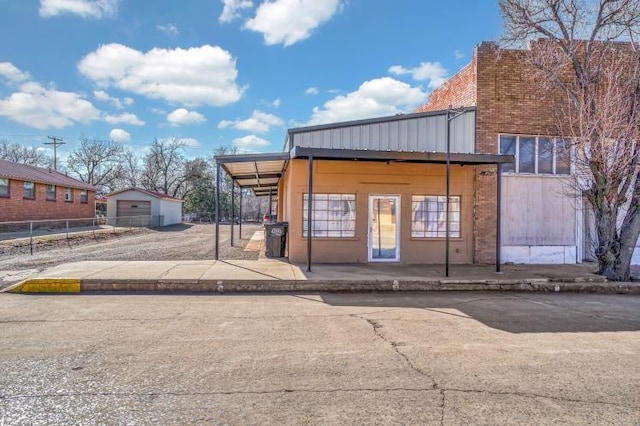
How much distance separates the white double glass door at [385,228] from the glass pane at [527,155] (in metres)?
4.20

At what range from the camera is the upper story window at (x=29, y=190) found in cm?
2648

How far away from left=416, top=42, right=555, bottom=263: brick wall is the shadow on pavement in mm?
3769

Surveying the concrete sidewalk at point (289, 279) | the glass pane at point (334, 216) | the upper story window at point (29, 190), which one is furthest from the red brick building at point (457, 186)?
the upper story window at point (29, 190)

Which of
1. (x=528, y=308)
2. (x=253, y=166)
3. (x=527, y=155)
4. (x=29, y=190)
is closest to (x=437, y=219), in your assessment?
(x=527, y=155)

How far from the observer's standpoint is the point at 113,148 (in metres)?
59.8

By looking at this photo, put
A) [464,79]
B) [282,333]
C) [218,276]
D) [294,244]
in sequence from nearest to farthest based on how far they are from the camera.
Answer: [282,333] → [218,276] → [294,244] → [464,79]

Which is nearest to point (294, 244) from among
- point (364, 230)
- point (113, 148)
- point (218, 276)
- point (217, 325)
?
point (364, 230)

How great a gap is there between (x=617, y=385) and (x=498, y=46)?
11073 mm

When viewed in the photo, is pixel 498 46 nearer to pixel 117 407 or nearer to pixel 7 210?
pixel 117 407

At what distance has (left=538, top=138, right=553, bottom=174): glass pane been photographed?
13.2m

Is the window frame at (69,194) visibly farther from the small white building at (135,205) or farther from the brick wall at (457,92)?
the brick wall at (457,92)

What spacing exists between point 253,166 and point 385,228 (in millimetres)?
4813

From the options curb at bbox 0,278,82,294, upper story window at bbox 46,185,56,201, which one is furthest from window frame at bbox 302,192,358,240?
upper story window at bbox 46,185,56,201

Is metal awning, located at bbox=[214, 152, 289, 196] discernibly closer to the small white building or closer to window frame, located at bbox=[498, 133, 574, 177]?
window frame, located at bbox=[498, 133, 574, 177]
